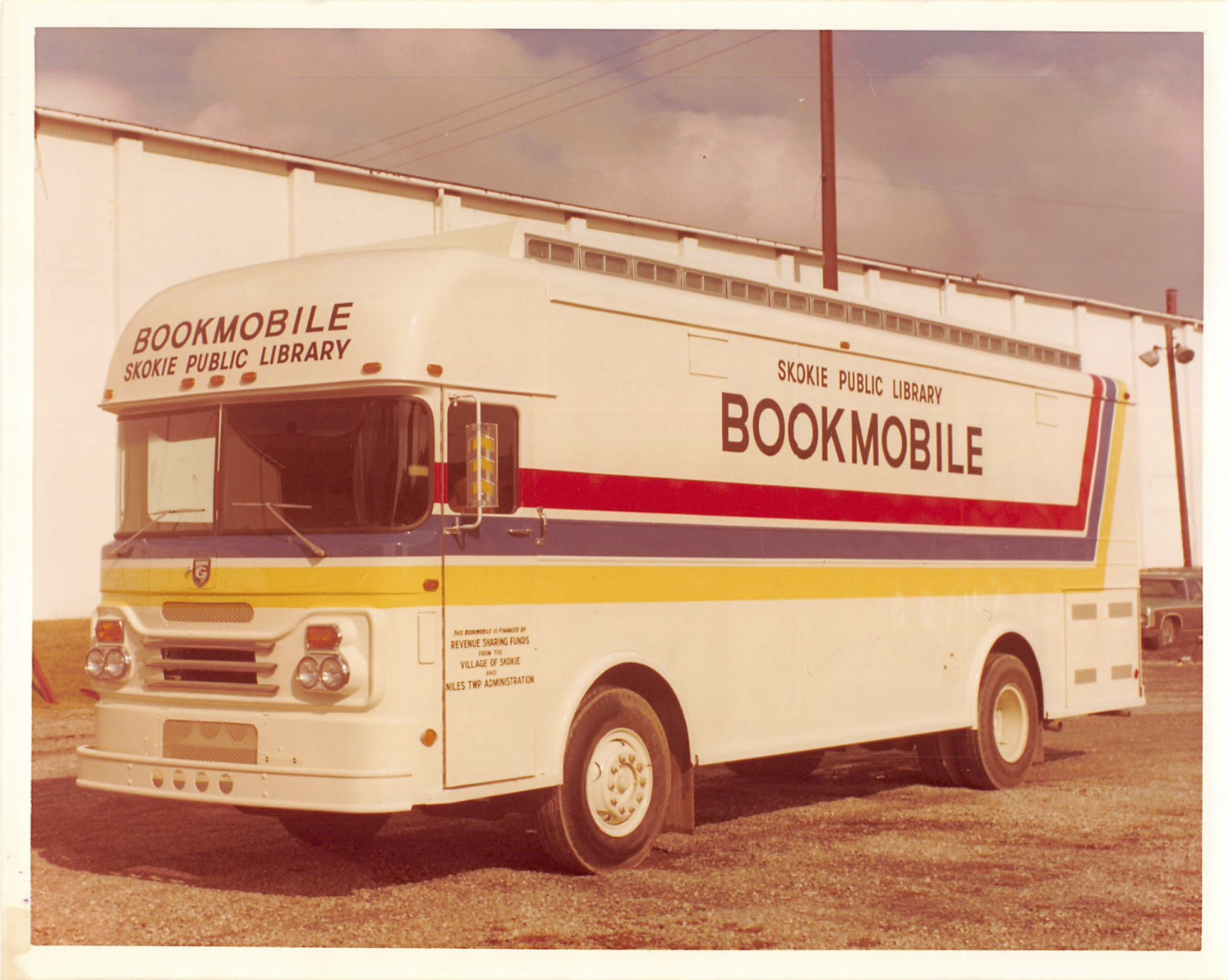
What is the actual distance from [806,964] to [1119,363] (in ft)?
30.3

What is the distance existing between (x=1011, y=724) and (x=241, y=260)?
9.99m

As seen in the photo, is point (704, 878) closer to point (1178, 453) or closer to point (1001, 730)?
point (1001, 730)

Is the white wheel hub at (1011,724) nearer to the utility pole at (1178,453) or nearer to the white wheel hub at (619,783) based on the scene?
the utility pole at (1178,453)

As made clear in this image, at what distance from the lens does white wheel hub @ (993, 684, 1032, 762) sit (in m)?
12.1

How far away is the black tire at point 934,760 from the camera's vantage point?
1204 centimetres

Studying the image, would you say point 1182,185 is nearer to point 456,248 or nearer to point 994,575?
point 994,575

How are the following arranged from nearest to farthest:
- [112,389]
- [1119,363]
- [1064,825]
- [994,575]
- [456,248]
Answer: [456,248] → [112,389] → [1064,825] → [994,575] → [1119,363]

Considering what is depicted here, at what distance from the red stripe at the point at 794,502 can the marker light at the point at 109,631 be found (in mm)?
2292

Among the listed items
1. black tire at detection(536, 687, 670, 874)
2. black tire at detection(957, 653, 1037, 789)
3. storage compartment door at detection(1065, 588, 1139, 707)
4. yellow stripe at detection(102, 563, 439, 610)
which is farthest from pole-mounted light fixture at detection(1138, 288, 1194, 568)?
yellow stripe at detection(102, 563, 439, 610)

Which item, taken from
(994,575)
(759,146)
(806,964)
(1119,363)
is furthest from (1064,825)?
(1119,363)

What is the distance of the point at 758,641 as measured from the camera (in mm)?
9641

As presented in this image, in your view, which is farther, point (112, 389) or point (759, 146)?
point (759, 146)

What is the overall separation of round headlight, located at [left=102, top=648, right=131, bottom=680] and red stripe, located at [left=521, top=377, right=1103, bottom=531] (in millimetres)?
2302

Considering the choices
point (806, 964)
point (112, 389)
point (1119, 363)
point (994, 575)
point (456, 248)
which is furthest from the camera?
point (1119, 363)
